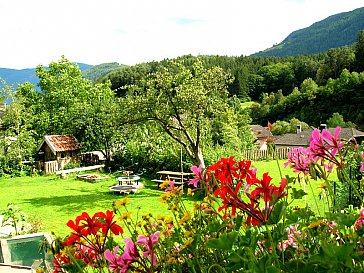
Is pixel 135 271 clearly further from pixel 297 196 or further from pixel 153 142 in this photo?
pixel 153 142

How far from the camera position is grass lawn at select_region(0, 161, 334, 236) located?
10.2 m

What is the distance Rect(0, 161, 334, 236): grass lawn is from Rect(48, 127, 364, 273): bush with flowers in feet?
24.2

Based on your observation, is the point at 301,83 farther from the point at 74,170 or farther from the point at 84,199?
the point at 84,199

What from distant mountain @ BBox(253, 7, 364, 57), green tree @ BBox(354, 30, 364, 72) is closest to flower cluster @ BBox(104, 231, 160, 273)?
green tree @ BBox(354, 30, 364, 72)

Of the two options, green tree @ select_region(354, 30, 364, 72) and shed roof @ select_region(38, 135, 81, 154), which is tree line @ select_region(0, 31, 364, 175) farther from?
green tree @ select_region(354, 30, 364, 72)

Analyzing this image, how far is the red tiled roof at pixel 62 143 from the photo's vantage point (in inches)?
805

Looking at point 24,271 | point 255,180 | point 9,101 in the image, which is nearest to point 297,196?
point 255,180

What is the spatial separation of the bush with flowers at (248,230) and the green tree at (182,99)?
10.3m

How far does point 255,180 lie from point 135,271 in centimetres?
38

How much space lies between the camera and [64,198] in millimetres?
12938

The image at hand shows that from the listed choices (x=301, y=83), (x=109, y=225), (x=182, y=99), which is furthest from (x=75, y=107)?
(x=301, y=83)

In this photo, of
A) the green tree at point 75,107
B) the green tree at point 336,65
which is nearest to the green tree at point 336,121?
the green tree at point 336,65

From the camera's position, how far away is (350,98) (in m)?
50.1

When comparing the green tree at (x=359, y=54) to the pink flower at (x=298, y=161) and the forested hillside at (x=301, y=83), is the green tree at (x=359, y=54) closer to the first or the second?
the forested hillside at (x=301, y=83)
